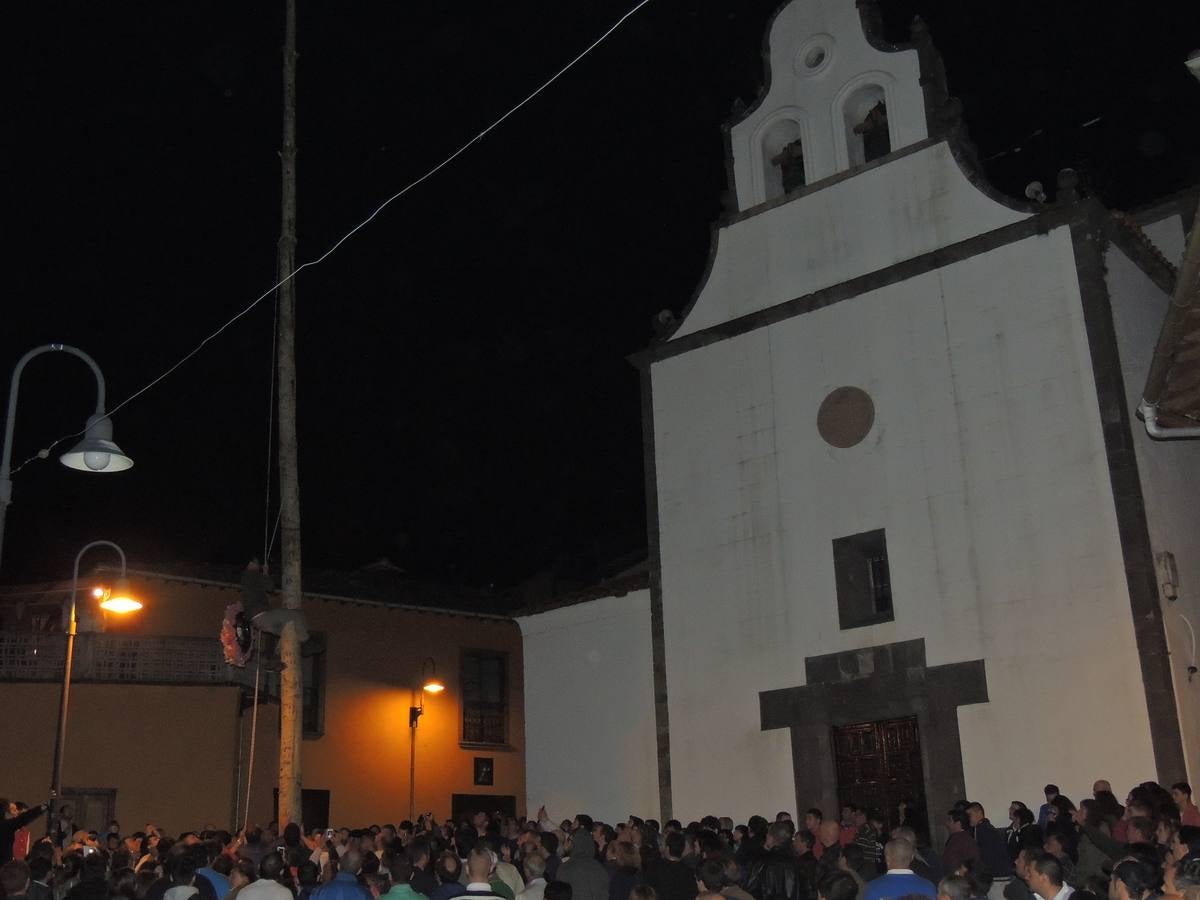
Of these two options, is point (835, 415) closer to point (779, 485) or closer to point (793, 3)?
point (779, 485)

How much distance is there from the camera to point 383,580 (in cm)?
3450

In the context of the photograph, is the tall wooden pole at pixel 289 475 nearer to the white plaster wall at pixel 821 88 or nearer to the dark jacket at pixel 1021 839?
the white plaster wall at pixel 821 88

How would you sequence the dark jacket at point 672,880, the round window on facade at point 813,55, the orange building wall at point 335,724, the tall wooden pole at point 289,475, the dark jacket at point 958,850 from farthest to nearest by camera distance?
the orange building wall at point 335,724
the round window on facade at point 813,55
the tall wooden pole at point 289,475
the dark jacket at point 958,850
the dark jacket at point 672,880

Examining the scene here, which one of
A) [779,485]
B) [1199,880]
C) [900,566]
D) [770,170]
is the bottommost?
[1199,880]

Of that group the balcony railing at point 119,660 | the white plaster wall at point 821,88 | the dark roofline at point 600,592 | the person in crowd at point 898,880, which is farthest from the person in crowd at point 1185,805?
the balcony railing at point 119,660

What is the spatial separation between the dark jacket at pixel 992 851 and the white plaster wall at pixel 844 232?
8.93 metres

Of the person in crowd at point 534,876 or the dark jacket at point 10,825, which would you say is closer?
the person in crowd at point 534,876

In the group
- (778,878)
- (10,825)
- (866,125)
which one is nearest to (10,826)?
(10,825)

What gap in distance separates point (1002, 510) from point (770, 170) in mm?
7309

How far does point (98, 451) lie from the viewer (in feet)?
37.0

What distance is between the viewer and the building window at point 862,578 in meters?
19.0


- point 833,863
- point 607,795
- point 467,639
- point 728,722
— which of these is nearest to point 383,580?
Answer: point 467,639

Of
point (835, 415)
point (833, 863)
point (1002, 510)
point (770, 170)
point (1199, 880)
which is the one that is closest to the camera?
point (1199, 880)

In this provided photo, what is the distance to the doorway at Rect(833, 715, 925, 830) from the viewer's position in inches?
712
